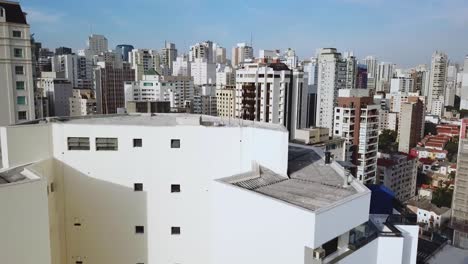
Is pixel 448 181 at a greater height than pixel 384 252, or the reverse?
pixel 384 252

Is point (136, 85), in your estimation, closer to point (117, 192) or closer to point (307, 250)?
point (117, 192)

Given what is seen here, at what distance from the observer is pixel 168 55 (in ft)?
291

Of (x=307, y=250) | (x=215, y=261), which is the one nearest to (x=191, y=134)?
(x=215, y=261)

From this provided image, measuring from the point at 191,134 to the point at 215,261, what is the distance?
249 centimetres

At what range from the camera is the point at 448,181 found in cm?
4225

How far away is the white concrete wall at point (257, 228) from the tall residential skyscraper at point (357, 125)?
26.1 m

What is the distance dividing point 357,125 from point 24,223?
30.1 meters

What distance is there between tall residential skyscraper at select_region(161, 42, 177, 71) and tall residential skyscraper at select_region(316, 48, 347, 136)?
4663 cm

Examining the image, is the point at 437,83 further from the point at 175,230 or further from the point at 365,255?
the point at 175,230

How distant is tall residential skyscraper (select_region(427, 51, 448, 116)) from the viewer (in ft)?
249

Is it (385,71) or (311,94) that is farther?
(385,71)

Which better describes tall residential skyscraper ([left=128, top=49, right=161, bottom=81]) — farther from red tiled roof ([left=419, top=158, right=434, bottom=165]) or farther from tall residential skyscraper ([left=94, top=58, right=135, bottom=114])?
red tiled roof ([left=419, top=158, right=434, bottom=165])

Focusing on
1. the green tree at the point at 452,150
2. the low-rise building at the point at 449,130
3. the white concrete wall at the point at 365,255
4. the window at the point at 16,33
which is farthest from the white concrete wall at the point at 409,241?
the low-rise building at the point at 449,130

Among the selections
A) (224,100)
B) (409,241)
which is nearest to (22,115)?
(409,241)
